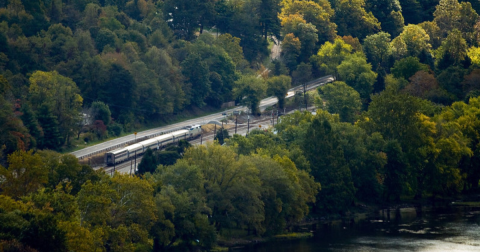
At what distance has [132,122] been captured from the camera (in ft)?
417

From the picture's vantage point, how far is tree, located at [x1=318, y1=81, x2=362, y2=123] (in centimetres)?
12469

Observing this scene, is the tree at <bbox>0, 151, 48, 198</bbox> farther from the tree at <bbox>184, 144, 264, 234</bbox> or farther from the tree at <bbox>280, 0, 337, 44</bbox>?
the tree at <bbox>280, 0, 337, 44</bbox>

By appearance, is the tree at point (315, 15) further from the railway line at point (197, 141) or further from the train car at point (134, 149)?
the train car at point (134, 149)

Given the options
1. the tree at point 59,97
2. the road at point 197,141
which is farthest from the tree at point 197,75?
the tree at point 59,97

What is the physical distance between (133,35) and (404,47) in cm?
5390

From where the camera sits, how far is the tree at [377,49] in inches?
6162

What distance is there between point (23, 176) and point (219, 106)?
82.2m

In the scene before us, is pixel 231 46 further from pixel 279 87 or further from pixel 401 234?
pixel 401 234

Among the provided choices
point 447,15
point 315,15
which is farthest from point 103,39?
point 447,15

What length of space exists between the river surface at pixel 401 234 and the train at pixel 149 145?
3108 cm

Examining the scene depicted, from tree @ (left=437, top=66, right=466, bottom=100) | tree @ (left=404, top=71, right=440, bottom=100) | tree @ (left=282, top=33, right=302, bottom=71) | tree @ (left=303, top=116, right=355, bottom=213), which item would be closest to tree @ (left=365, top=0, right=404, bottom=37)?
tree @ (left=282, top=33, right=302, bottom=71)

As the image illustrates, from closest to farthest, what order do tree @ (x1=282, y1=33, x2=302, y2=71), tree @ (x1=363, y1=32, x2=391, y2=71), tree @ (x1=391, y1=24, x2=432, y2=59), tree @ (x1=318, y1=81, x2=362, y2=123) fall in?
tree @ (x1=318, y1=81, x2=362, y2=123) → tree @ (x1=391, y1=24, x2=432, y2=59) → tree @ (x1=363, y1=32, x2=391, y2=71) → tree @ (x1=282, y1=33, x2=302, y2=71)

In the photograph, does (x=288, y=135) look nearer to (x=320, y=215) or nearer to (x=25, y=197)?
(x=320, y=215)

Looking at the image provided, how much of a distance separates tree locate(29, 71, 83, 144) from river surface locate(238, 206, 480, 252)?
42.7m
